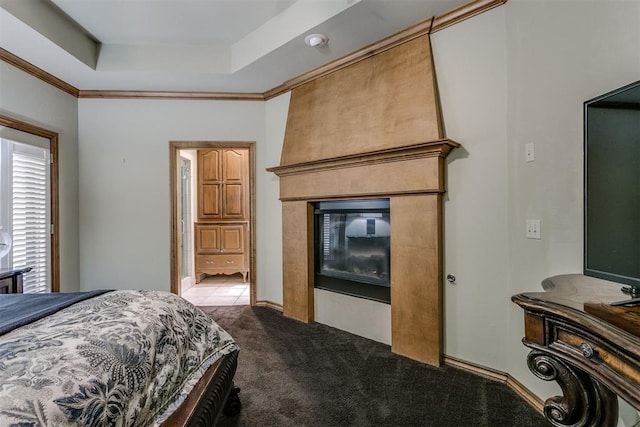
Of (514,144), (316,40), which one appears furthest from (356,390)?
(316,40)

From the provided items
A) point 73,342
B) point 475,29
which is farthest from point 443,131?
point 73,342

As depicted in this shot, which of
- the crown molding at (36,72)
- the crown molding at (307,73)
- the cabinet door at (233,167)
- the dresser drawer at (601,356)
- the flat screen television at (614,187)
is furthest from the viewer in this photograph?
the cabinet door at (233,167)

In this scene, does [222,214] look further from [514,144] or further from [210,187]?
[514,144]

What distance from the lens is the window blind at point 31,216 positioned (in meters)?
2.94

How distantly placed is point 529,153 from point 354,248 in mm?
1613

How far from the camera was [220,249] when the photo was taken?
5.29 m

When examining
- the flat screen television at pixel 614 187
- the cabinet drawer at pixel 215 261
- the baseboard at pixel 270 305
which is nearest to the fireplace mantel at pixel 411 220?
the flat screen television at pixel 614 187

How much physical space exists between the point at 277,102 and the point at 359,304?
2321mm

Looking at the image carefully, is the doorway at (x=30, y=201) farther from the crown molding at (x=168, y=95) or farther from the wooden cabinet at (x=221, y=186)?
the wooden cabinet at (x=221, y=186)

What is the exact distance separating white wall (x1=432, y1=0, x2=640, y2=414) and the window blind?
11.8 ft

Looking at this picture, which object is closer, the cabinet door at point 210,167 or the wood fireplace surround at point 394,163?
the wood fireplace surround at point 394,163

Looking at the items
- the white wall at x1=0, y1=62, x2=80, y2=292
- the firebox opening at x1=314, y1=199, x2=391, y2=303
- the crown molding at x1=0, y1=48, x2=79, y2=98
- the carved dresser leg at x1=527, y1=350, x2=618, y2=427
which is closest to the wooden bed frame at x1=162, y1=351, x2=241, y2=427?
the carved dresser leg at x1=527, y1=350, x2=618, y2=427

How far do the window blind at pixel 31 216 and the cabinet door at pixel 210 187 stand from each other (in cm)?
221

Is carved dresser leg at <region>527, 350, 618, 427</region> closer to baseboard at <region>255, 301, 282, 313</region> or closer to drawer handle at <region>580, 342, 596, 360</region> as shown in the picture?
drawer handle at <region>580, 342, 596, 360</region>
